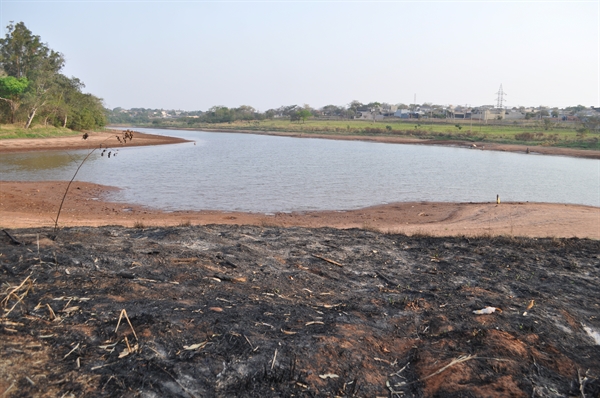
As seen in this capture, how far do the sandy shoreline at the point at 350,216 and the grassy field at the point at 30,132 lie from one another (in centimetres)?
2334

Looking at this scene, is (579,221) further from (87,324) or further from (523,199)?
(87,324)

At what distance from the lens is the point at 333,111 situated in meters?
150

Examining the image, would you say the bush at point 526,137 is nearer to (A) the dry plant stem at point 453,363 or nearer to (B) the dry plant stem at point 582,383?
(B) the dry plant stem at point 582,383

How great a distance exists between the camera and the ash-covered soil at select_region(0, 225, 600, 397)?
385 cm

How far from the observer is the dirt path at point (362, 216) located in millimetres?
13297

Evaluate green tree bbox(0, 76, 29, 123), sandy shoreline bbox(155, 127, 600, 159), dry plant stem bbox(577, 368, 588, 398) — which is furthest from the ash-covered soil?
sandy shoreline bbox(155, 127, 600, 159)

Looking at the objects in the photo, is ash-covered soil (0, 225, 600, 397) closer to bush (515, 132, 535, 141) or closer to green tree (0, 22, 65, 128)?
green tree (0, 22, 65, 128)

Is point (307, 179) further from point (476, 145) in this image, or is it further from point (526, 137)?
point (526, 137)

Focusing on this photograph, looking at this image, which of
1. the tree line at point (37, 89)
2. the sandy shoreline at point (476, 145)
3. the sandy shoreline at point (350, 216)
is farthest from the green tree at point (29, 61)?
the sandy shoreline at point (476, 145)

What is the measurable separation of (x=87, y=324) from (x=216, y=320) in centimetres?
118

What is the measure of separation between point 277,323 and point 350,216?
12008 mm

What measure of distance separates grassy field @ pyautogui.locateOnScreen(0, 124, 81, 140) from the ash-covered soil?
38205 mm

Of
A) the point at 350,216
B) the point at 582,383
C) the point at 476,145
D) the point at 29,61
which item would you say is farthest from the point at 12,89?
the point at 476,145

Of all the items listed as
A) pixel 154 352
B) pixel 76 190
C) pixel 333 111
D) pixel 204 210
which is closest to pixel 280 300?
pixel 154 352
